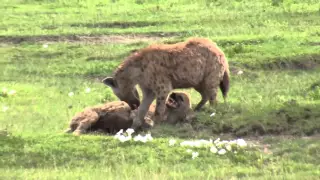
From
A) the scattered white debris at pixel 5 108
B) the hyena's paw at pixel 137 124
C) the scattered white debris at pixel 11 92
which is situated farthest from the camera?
the scattered white debris at pixel 11 92

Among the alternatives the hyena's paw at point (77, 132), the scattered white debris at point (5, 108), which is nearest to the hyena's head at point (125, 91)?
the hyena's paw at point (77, 132)

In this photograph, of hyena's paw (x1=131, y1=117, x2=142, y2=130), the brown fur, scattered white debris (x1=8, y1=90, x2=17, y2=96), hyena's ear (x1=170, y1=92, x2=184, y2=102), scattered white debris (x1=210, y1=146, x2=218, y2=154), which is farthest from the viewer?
scattered white debris (x1=8, y1=90, x2=17, y2=96)

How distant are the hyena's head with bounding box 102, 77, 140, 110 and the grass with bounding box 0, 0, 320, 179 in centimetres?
79

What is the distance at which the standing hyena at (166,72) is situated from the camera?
385 inches

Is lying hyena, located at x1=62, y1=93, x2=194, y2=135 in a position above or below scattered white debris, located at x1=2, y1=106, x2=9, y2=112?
above

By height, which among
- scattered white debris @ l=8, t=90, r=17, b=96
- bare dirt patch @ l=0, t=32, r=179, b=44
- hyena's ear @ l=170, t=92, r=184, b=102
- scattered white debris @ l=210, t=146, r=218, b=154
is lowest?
bare dirt patch @ l=0, t=32, r=179, b=44

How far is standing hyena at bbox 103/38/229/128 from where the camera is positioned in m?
9.79

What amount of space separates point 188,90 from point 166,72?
2677 millimetres

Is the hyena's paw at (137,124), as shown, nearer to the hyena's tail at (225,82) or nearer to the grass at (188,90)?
the grass at (188,90)

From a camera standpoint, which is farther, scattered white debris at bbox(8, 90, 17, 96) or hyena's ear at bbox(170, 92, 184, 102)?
scattered white debris at bbox(8, 90, 17, 96)

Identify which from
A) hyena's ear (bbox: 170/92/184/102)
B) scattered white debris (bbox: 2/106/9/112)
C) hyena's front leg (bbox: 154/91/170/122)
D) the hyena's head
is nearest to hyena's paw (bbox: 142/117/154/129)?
hyena's front leg (bbox: 154/91/170/122)

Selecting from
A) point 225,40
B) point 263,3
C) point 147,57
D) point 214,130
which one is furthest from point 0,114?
point 263,3

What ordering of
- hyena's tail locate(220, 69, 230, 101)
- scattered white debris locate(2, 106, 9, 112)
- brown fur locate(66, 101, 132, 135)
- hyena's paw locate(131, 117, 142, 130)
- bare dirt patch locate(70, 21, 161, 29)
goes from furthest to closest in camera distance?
bare dirt patch locate(70, 21, 161, 29)
scattered white debris locate(2, 106, 9, 112)
hyena's tail locate(220, 69, 230, 101)
hyena's paw locate(131, 117, 142, 130)
brown fur locate(66, 101, 132, 135)

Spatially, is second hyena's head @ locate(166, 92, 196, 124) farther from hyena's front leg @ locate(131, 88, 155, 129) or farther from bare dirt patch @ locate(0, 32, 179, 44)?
bare dirt patch @ locate(0, 32, 179, 44)
